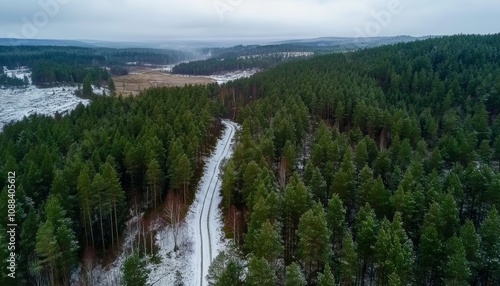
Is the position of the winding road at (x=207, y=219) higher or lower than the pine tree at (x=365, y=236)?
lower

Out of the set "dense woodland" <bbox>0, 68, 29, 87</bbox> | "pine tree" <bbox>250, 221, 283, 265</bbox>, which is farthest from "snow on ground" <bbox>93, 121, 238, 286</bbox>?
"dense woodland" <bbox>0, 68, 29, 87</bbox>

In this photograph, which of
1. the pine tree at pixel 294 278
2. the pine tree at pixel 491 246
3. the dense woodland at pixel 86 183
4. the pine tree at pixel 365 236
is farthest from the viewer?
the dense woodland at pixel 86 183

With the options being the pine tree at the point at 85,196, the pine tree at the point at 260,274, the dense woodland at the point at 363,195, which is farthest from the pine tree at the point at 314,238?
the pine tree at the point at 85,196

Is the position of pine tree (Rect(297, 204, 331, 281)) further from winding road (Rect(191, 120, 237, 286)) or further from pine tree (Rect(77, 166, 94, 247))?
pine tree (Rect(77, 166, 94, 247))

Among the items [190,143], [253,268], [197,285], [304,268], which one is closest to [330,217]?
[304,268]

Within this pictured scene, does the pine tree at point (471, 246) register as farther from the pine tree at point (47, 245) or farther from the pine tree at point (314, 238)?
the pine tree at point (47, 245)

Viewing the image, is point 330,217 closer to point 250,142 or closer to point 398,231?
point 398,231

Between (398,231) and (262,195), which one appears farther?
(262,195)
